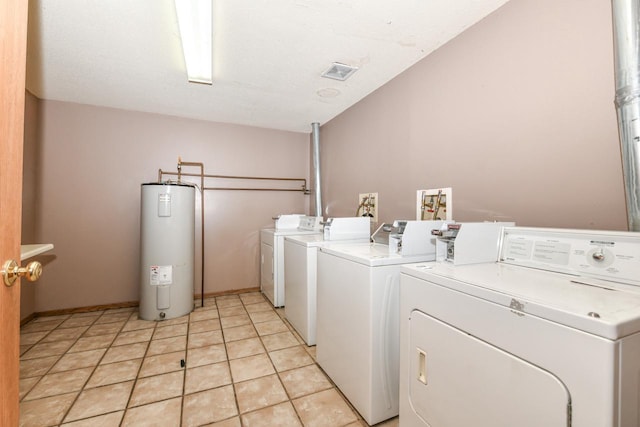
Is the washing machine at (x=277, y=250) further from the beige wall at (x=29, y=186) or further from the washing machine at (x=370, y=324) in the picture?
the beige wall at (x=29, y=186)

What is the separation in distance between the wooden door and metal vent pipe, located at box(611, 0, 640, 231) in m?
2.00

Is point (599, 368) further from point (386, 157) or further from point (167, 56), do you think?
point (167, 56)

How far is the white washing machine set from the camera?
0.65 m

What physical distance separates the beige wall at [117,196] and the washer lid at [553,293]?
3.11 meters

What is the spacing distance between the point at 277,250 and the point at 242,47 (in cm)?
201

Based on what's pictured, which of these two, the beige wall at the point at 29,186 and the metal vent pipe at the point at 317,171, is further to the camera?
the metal vent pipe at the point at 317,171

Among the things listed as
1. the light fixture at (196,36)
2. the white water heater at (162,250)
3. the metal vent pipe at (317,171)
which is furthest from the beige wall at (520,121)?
the white water heater at (162,250)

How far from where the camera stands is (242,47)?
2.04 m

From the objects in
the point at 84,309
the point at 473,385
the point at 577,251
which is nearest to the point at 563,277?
the point at 577,251

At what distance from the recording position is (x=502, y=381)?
838 millimetres

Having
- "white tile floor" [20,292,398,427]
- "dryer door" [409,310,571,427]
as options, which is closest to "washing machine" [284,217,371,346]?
"white tile floor" [20,292,398,427]

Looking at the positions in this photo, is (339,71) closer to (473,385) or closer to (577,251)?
(577,251)

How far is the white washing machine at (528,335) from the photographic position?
65cm

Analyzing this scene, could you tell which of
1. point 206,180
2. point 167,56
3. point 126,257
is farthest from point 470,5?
point 126,257
